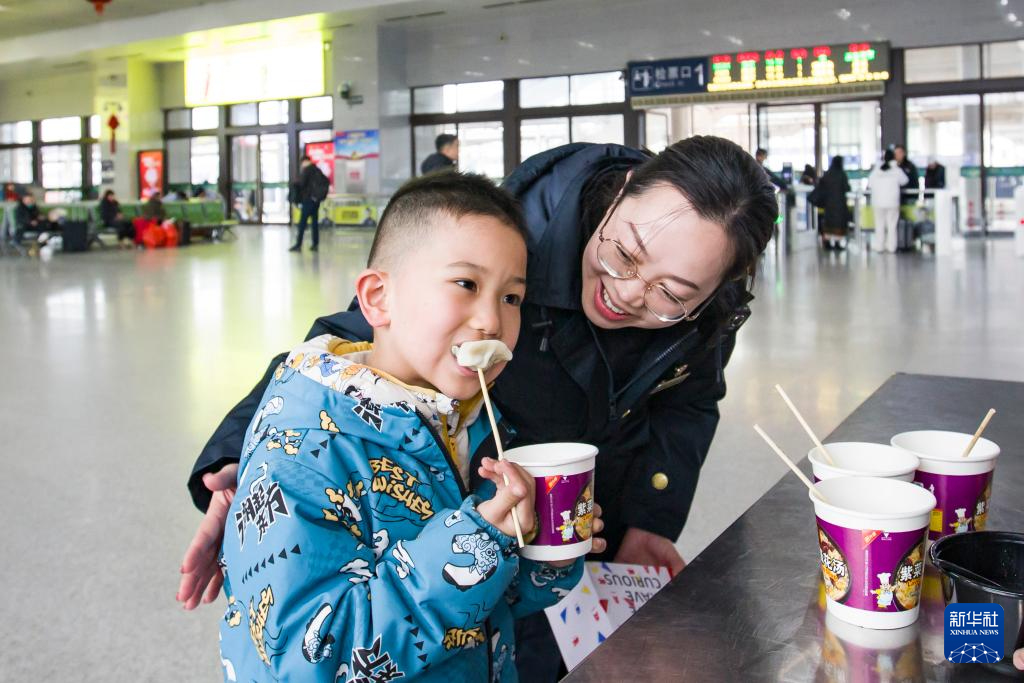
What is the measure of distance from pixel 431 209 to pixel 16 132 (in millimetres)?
26994

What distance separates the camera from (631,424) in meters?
1.67

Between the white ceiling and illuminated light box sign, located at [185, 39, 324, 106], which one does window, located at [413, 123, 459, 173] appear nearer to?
the white ceiling

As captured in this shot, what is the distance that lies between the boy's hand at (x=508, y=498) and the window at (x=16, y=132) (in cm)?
2671

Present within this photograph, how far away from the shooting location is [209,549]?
4.06 ft

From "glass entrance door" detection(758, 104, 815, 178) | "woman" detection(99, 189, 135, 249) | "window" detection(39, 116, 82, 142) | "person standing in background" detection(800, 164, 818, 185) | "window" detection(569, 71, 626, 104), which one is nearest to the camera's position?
"person standing in background" detection(800, 164, 818, 185)

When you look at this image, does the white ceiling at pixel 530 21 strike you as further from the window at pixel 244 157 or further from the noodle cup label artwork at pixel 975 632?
the noodle cup label artwork at pixel 975 632

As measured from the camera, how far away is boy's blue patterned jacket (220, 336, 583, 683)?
86 cm

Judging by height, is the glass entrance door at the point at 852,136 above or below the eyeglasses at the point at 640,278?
above

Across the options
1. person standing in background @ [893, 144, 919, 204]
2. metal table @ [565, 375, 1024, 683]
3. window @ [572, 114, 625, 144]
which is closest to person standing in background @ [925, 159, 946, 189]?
person standing in background @ [893, 144, 919, 204]

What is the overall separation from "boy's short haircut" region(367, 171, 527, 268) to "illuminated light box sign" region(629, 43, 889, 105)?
1429 centimetres

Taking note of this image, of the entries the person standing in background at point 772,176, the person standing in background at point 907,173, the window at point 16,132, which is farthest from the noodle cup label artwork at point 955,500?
the window at point 16,132

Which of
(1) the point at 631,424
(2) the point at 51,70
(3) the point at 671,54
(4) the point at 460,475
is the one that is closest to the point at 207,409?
(1) the point at 631,424

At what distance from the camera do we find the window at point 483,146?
58.6 ft

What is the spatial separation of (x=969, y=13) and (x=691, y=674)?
15244mm
